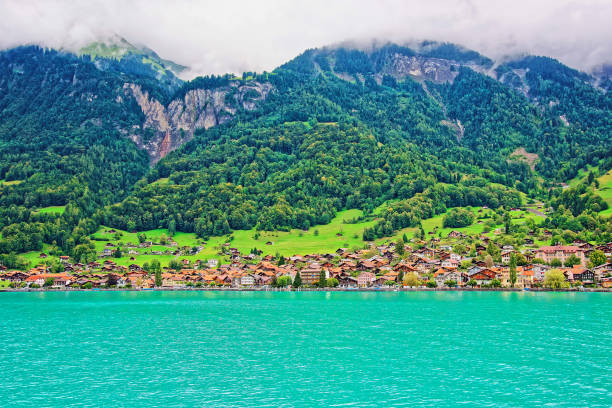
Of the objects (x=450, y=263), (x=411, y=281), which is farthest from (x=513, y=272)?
(x=411, y=281)

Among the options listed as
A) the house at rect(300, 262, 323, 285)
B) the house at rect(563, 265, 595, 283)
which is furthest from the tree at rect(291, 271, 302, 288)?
the house at rect(563, 265, 595, 283)

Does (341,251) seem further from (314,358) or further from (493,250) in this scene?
(314,358)

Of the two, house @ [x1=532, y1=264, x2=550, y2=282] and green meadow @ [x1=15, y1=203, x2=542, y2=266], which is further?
green meadow @ [x1=15, y1=203, x2=542, y2=266]

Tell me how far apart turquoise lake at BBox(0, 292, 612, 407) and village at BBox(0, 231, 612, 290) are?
4519 centimetres

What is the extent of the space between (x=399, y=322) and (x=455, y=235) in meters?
109

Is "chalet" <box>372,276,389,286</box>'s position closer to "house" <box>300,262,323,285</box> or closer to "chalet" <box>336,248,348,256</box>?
"house" <box>300,262,323,285</box>

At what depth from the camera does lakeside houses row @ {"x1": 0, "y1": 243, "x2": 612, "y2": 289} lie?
401 feet

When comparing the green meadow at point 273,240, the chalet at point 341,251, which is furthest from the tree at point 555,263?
the chalet at point 341,251

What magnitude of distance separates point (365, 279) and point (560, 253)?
47.3m

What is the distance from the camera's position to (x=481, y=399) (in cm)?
3234

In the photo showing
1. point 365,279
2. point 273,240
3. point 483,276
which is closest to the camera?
point 483,276

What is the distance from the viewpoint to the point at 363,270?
14200 centimetres

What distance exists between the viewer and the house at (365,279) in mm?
132875

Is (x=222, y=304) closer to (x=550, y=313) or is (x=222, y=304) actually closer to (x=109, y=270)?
(x=550, y=313)
